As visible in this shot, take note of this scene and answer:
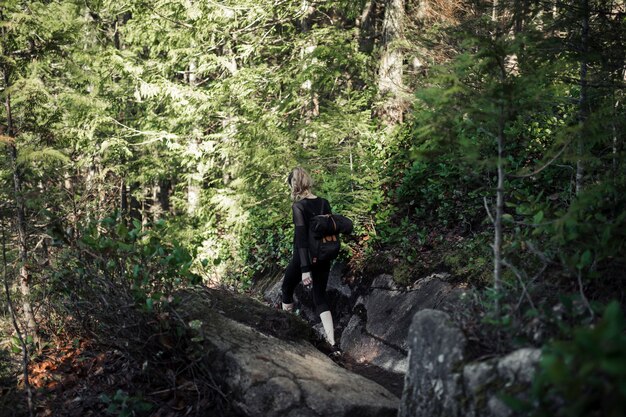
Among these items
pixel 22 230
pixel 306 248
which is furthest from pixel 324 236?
pixel 22 230

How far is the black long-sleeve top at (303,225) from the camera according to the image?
656cm

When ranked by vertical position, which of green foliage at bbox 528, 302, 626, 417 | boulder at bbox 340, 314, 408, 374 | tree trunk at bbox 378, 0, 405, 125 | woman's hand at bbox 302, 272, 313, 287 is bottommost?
boulder at bbox 340, 314, 408, 374

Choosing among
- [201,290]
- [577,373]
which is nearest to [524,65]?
[577,373]

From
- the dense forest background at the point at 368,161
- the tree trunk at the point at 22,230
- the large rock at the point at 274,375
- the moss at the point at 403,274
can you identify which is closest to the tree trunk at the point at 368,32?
the dense forest background at the point at 368,161

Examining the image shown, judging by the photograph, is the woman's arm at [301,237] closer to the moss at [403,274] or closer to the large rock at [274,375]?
the large rock at [274,375]

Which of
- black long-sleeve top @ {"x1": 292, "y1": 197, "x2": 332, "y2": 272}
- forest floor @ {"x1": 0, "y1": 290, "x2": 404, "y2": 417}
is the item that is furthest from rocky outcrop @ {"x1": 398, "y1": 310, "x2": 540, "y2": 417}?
black long-sleeve top @ {"x1": 292, "y1": 197, "x2": 332, "y2": 272}

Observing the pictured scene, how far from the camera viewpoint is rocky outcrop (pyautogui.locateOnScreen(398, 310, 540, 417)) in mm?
2980

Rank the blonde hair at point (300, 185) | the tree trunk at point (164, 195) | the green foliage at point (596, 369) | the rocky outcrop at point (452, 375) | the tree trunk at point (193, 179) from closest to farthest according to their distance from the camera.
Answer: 1. the green foliage at point (596, 369)
2. the rocky outcrop at point (452, 375)
3. the blonde hair at point (300, 185)
4. the tree trunk at point (193, 179)
5. the tree trunk at point (164, 195)

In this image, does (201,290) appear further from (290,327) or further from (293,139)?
(293,139)

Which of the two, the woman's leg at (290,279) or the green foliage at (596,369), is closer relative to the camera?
the green foliage at (596,369)

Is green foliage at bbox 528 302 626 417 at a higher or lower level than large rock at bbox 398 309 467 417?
higher

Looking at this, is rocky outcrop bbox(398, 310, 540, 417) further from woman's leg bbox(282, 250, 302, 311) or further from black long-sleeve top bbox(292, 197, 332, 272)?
woman's leg bbox(282, 250, 302, 311)

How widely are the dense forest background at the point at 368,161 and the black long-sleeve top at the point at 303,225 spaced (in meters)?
1.35

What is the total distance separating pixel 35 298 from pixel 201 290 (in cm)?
244
